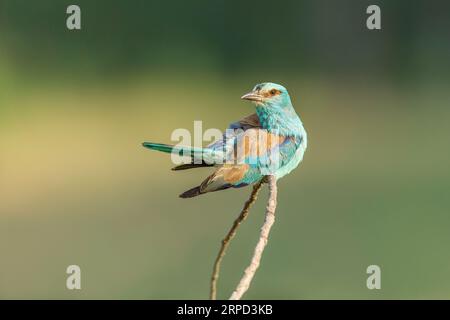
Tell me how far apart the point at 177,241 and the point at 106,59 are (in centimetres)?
353

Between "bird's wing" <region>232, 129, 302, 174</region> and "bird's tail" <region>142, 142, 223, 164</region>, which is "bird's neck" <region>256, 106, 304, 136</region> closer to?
"bird's wing" <region>232, 129, 302, 174</region>

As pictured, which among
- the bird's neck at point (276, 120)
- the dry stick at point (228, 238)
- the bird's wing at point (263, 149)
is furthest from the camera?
the bird's neck at point (276, 120)

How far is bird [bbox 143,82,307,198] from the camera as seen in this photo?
2609 millimetres

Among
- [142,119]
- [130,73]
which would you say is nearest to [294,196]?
[142,119]

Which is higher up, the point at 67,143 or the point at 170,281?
the point at 67,143

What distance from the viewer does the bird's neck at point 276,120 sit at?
9.25 ft

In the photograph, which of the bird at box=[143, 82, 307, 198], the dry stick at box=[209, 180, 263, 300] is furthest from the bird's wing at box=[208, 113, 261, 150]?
the dry stick at box=[209, 180, 263, 300]

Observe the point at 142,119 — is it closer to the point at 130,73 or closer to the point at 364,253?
the point at 130,73

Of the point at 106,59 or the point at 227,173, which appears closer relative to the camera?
the point at 227,173

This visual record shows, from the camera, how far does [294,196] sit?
787cm

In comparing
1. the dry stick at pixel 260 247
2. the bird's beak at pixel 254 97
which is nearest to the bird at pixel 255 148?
the bird's beak at pixel 254 97

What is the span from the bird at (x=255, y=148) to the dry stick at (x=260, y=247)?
4.2 inches

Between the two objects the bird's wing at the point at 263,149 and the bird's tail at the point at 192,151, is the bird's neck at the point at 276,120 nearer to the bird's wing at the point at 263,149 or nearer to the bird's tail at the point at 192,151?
the bird's wing at the point at 263,149

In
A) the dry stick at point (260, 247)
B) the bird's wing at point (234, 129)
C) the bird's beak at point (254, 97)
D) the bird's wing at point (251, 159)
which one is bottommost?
the dry stick at point (260, 247)
